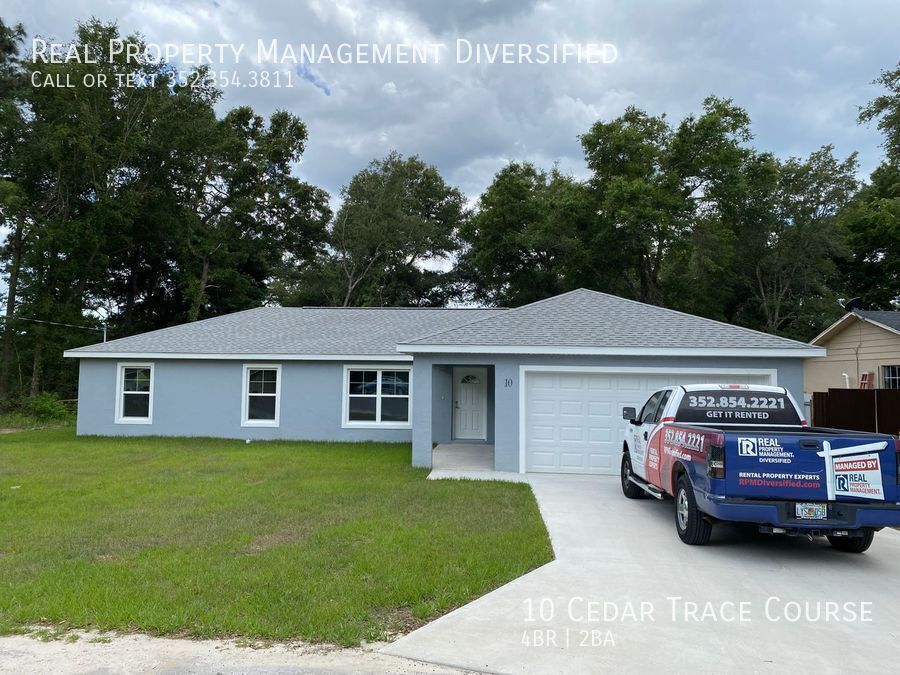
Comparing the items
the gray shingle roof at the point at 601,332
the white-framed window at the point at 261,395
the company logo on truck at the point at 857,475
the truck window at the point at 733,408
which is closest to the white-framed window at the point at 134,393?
the white-framed window at the point at 261,395

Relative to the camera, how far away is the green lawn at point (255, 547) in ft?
14.6

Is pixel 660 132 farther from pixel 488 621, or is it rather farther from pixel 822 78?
pixel 488 621

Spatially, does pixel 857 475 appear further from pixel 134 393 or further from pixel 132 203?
pixel 132 203

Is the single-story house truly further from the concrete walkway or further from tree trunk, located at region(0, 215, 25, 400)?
tree trunk, located at region(0, 215, 25, 400)

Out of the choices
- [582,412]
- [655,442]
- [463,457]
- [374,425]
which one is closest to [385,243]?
[374,425]

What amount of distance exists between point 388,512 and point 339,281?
98.9 ft

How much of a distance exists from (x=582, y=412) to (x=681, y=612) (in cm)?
709

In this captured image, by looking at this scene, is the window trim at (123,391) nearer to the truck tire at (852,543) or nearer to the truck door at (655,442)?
the truck door at (655,442)

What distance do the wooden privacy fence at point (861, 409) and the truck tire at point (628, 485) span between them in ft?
27.5

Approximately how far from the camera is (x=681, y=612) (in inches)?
183

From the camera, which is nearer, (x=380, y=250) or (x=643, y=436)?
(x=643, y=436)

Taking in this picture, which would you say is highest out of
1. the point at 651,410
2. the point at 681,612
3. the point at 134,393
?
the point at 134,393

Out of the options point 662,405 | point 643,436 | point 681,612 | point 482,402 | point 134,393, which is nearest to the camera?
point 681,612

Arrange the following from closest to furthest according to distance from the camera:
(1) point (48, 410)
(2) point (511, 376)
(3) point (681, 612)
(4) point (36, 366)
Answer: (3) point (681, 612) → (2) point (511, 376) → (1) point (48, 410) → (4) point (36, 366)
